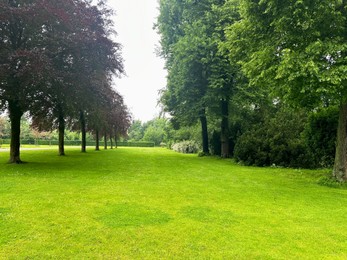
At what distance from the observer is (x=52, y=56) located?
13.4 metres

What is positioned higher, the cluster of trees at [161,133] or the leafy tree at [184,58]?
the leafy tree at [184,58]

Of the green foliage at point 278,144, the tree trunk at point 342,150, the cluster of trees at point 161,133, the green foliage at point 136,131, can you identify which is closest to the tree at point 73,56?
the green foliage at point 278,144

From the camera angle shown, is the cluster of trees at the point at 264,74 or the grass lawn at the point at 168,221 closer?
the grass lawn at the point at 168,221

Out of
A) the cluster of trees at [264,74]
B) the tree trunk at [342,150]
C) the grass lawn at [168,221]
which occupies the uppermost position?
the cluster of trees at [264,74]

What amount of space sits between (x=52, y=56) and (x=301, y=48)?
10.9 m

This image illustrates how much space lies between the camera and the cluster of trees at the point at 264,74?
8430 millimetres

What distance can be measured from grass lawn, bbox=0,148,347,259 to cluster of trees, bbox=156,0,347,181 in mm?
3460

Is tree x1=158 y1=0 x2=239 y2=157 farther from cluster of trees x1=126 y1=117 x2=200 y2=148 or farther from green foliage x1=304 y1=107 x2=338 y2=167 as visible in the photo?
cluster of trees x1=126 y1=117 x2=200 y2=148

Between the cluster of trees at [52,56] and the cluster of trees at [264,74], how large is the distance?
20.6ft

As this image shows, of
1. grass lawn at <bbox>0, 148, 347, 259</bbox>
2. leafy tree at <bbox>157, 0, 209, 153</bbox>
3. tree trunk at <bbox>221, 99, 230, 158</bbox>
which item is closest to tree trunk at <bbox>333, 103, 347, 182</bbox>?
grass lawn at <bbox>0, 148, 347, 259</bbox>

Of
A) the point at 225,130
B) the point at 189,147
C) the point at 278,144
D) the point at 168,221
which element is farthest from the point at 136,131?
the point at 168,221

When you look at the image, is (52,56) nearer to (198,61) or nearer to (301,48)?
(198,61)

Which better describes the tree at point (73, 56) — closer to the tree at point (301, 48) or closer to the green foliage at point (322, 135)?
the tree at point (301, 48)

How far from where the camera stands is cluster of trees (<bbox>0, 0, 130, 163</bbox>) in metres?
11.7
